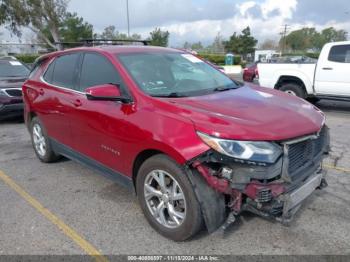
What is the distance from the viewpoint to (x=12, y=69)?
32.9 feet

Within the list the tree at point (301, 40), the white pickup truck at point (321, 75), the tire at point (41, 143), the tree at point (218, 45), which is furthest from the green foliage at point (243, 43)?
the tire at point (41, 143)

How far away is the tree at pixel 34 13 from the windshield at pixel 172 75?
125ft

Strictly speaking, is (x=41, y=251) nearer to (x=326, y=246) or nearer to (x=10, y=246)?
A: (x=10, y=246)

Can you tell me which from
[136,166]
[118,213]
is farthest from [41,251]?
[136,166]

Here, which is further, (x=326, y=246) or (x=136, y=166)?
(x=136, y=166)

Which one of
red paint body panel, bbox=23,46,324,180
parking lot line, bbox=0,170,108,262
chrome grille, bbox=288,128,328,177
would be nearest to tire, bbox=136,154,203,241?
red paint body panel, bbox=23,46,324,180

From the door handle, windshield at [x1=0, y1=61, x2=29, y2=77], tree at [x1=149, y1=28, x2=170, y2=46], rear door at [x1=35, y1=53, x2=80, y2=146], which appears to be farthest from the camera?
tree at [x1=149, y1=28, x2=170, y2=46]

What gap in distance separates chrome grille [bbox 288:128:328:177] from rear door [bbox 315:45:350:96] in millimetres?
6459

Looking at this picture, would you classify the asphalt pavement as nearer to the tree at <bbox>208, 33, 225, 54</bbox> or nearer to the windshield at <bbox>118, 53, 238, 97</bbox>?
the windshield at <bbox>118, 53, 238, 97</bbox>

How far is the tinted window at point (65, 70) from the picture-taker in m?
4.54

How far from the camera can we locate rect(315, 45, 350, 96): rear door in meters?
9.15

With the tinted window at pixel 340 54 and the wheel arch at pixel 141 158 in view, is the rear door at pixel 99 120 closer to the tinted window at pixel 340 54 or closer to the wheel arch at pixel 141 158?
the wheel arch at pixel 141 158

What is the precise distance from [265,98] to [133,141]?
1.40 metres

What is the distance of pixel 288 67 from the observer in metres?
10.2
